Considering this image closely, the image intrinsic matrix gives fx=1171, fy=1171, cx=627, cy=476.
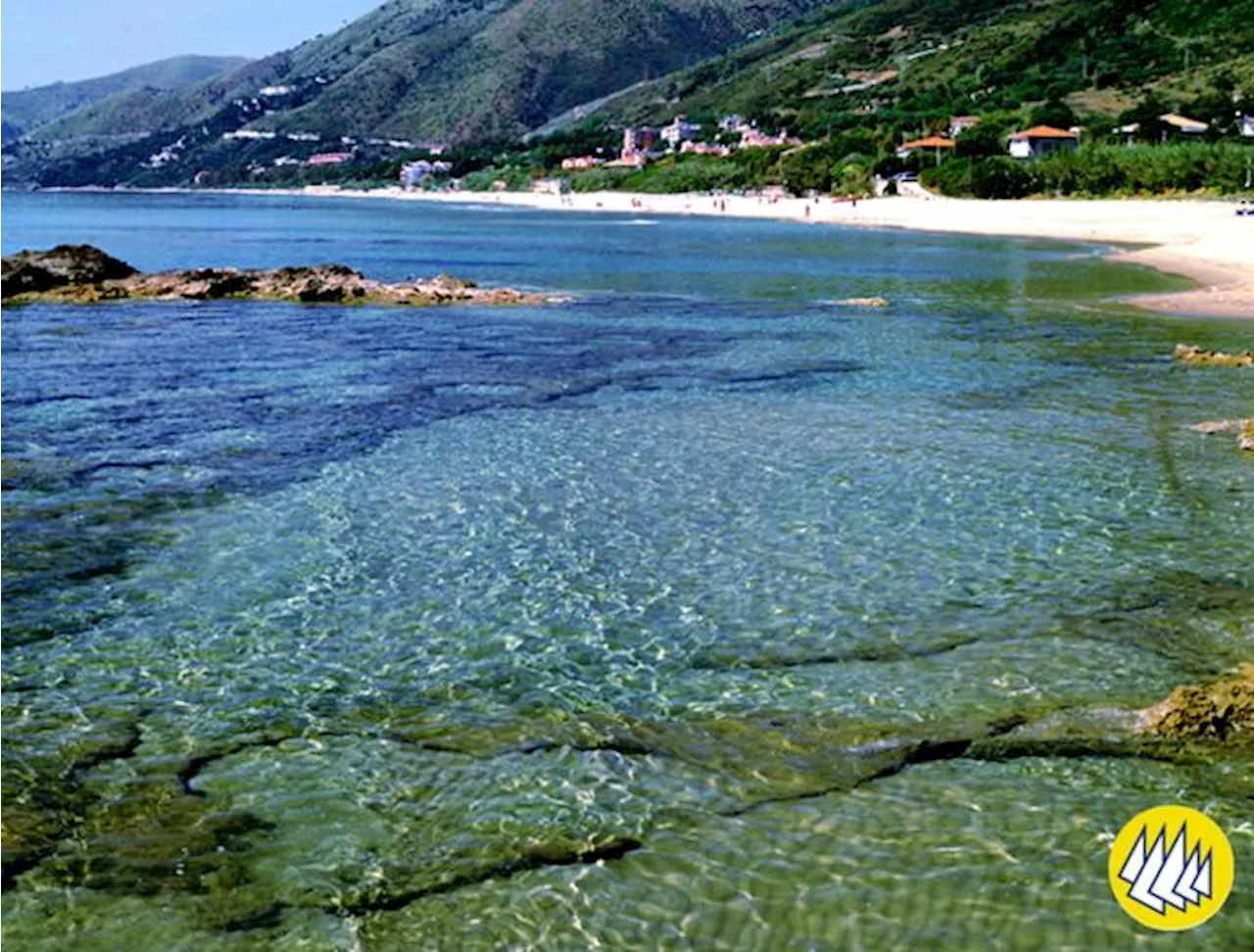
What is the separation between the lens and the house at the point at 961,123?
15657cm

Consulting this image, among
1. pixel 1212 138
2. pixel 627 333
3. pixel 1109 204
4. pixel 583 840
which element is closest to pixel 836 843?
pixel 583 840

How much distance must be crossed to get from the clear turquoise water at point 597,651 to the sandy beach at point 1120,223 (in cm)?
2293

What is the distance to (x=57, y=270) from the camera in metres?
50.3

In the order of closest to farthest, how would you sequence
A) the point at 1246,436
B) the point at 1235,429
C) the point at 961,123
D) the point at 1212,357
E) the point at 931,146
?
the point at 1246,436 → the point at 1235,429 → the point at 1212,357 → the point at 931,146 → the point at 961,123

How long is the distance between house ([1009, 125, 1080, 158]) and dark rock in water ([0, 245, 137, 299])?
109992 mm

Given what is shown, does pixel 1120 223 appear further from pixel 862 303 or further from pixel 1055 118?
pixel 1055 118

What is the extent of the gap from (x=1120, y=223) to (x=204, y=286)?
69908 mm

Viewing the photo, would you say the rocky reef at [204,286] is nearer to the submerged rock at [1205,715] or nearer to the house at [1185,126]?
the submerged rock at [1205,715]

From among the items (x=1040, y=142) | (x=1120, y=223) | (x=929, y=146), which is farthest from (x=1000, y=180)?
(x=929, y=146)

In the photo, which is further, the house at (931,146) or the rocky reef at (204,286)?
the house at (931,146)

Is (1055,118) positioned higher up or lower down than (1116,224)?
higher up

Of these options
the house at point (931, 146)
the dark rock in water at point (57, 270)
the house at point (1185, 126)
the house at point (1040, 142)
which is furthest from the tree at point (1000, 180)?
the dark rock in water at point (57, 270)

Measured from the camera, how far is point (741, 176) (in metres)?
172

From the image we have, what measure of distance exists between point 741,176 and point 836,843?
560ft
